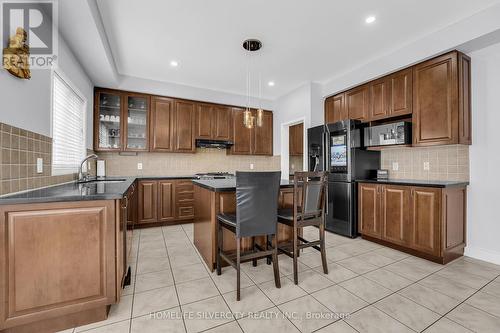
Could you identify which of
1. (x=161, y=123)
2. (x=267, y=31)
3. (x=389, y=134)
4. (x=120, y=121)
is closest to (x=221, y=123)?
(x=161, y=123)

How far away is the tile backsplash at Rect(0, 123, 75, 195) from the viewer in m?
1.50

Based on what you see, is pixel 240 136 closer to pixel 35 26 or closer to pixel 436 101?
pixel 436 101

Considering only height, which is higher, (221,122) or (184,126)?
(221,122)

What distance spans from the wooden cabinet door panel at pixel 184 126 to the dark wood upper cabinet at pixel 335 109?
2.70m

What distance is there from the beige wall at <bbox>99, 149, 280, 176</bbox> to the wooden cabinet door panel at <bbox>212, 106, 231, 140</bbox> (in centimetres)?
42

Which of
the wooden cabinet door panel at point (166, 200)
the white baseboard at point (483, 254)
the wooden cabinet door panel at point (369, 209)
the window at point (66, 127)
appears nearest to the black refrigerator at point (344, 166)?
the wooden cabinet door panel at point (369, 209)

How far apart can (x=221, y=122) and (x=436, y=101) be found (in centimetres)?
361

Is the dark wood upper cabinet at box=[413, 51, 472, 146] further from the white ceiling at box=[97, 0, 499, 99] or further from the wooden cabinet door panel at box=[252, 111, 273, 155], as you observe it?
the wooden cabinet door panel at box=[252, 111, 273, 155]

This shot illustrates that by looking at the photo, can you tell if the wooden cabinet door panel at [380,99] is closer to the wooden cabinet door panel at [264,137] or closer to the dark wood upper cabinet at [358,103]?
the dark wood upper cabinet at [358,103]

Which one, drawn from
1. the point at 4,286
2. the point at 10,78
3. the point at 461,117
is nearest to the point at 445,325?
the point at 461,117

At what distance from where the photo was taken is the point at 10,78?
1.62 m

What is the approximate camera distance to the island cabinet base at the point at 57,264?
4.43ft

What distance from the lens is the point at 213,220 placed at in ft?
7.61

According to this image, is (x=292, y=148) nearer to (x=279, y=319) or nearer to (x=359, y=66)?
(x=359, y=66)
